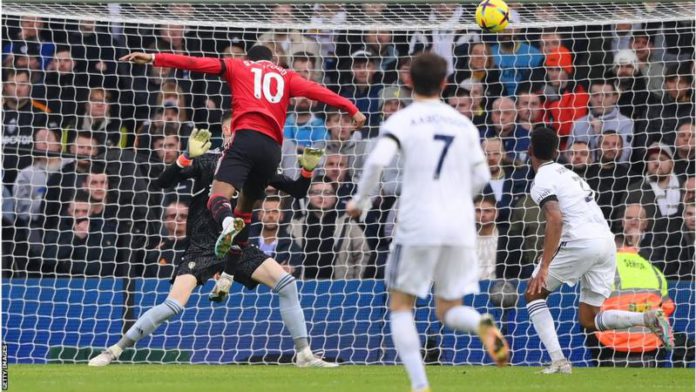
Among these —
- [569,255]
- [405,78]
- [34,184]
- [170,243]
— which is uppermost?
[405,78]

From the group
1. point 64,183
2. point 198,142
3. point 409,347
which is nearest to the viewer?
point 409,347

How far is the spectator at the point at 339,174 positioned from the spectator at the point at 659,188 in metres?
3.03

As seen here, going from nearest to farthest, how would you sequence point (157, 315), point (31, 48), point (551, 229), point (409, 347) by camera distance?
point (409, 347), point (551, 229), point (157, 315), point (31, 48)

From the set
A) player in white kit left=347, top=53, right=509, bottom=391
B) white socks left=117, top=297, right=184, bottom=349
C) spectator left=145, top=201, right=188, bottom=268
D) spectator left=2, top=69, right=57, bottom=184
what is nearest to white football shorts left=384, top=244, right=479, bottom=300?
player in white kit left=347, top=53, right=509, bottom=391

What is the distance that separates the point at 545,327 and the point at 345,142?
4.52 meters

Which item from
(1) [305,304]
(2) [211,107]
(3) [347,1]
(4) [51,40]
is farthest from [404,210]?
(4) [51,40]

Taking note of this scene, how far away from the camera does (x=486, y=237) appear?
1371 cm

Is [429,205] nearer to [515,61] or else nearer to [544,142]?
[544,142]

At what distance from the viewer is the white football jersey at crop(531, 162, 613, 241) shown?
1059 cm

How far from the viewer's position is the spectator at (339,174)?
570 inches

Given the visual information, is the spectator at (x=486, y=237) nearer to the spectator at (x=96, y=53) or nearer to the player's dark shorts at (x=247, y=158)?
the player's dark shorts at (x=247, y=158)

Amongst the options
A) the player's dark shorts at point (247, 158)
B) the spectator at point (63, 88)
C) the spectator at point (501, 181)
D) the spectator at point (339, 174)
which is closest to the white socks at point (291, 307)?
the player's dark shorts at point (247, 158)

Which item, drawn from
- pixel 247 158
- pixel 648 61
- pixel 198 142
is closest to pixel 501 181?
pixel 648 61

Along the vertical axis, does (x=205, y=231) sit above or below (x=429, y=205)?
below
